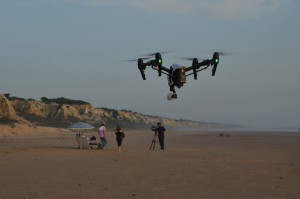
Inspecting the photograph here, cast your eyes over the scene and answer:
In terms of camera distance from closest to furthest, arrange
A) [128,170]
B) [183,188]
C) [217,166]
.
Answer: [183,188], [128,170], [217,166]

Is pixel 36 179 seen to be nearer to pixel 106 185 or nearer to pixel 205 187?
pixel 106 185

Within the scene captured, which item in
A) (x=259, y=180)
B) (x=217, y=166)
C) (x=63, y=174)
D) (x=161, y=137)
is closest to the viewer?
(x=259, y=180)

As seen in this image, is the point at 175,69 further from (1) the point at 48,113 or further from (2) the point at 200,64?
(1) the point at 48,113

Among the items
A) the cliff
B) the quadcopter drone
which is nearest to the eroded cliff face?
the cliff

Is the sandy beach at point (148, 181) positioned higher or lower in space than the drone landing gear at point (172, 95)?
lower

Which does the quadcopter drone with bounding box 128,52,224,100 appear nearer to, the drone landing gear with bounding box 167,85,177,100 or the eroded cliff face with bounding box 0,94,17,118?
the drone landing gear with bounding box 167,85,177,100

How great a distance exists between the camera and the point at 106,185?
8227 mm

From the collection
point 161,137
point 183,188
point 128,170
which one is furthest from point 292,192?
point 161,137

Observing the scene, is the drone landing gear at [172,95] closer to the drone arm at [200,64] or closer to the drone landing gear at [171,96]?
the drone landing gear at [171,96]

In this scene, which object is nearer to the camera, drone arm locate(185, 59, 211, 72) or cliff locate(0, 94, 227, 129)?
drone arm locate(185, 59, 211, 72)

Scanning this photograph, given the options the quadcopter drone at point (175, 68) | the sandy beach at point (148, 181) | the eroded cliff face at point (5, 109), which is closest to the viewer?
the sandy beach at point (148, 181)

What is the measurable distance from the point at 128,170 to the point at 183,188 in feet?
11.5

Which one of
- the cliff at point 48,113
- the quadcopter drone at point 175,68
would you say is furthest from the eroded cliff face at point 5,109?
the quadcopter drone at point 175,68

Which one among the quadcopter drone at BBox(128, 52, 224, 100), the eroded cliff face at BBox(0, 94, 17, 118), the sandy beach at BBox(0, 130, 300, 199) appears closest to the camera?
the sandy beach at BBox(0, 130, 300, 199)
